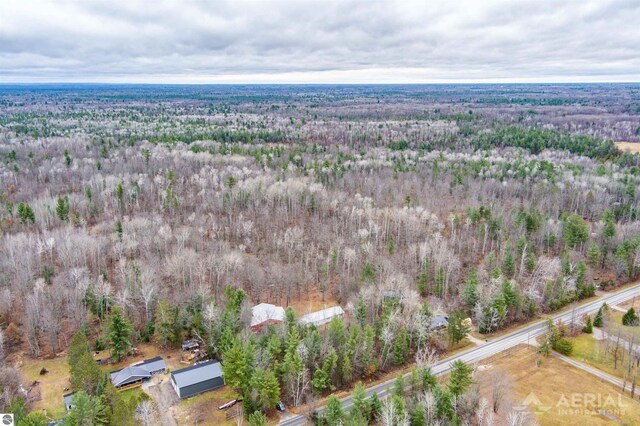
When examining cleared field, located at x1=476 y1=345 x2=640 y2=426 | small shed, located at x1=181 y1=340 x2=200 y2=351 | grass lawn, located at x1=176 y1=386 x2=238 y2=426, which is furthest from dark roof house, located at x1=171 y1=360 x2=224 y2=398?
cleared field, located at x1=476 y1=345 x2=640 y2=426

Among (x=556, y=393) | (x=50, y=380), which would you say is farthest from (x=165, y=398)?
(x=556, y=393)

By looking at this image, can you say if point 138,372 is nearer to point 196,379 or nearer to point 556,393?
point 196,379

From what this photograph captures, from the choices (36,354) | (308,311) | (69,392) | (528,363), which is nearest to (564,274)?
(528,363)

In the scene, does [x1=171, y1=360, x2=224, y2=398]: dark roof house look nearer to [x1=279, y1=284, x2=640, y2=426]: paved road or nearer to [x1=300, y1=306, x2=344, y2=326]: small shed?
[x1=279, y1=284, x2=640, y2=426]: paved road

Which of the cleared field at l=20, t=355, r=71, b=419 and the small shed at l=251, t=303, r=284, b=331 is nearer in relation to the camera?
the cleared field at l=20, t=355, r=71, b=419

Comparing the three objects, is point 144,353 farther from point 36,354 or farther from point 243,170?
point 243,170

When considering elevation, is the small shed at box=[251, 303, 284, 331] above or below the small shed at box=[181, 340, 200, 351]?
above
